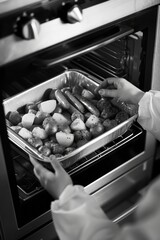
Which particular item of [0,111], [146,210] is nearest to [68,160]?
[0,111]

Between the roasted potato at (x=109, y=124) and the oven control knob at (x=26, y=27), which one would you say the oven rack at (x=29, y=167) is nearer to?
the roasted potato at (x=109, y=124)

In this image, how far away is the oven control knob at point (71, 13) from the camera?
44.8 inches

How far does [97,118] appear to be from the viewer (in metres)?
1.58

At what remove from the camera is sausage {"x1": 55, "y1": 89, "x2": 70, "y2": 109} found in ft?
5.26

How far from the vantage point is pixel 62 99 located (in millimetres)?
1602

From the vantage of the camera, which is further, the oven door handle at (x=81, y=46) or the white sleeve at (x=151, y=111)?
the white sleeve at (x=151, y=111)

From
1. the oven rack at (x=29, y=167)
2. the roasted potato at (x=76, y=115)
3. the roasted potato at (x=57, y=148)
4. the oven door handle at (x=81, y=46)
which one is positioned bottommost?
the oven rack at (x=29, y=167)

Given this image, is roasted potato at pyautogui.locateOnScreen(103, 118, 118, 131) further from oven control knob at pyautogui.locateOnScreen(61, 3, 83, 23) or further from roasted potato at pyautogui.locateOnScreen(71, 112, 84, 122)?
oven control knob at pyautogui.locateOnScreen(61, 3, 83, 23)

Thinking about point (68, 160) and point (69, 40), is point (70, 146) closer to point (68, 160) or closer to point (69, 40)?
point (68, 160)

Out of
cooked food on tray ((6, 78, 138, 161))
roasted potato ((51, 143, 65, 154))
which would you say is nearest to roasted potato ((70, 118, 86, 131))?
cooked food on tray ((6, 78, 138, 161))

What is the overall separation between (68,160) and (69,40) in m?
0.42

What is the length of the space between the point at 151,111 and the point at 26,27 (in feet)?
2.03

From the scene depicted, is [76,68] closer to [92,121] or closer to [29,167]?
[92,121]

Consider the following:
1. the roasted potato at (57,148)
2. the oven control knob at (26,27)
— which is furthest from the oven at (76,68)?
the roasted potato at (57,148)
